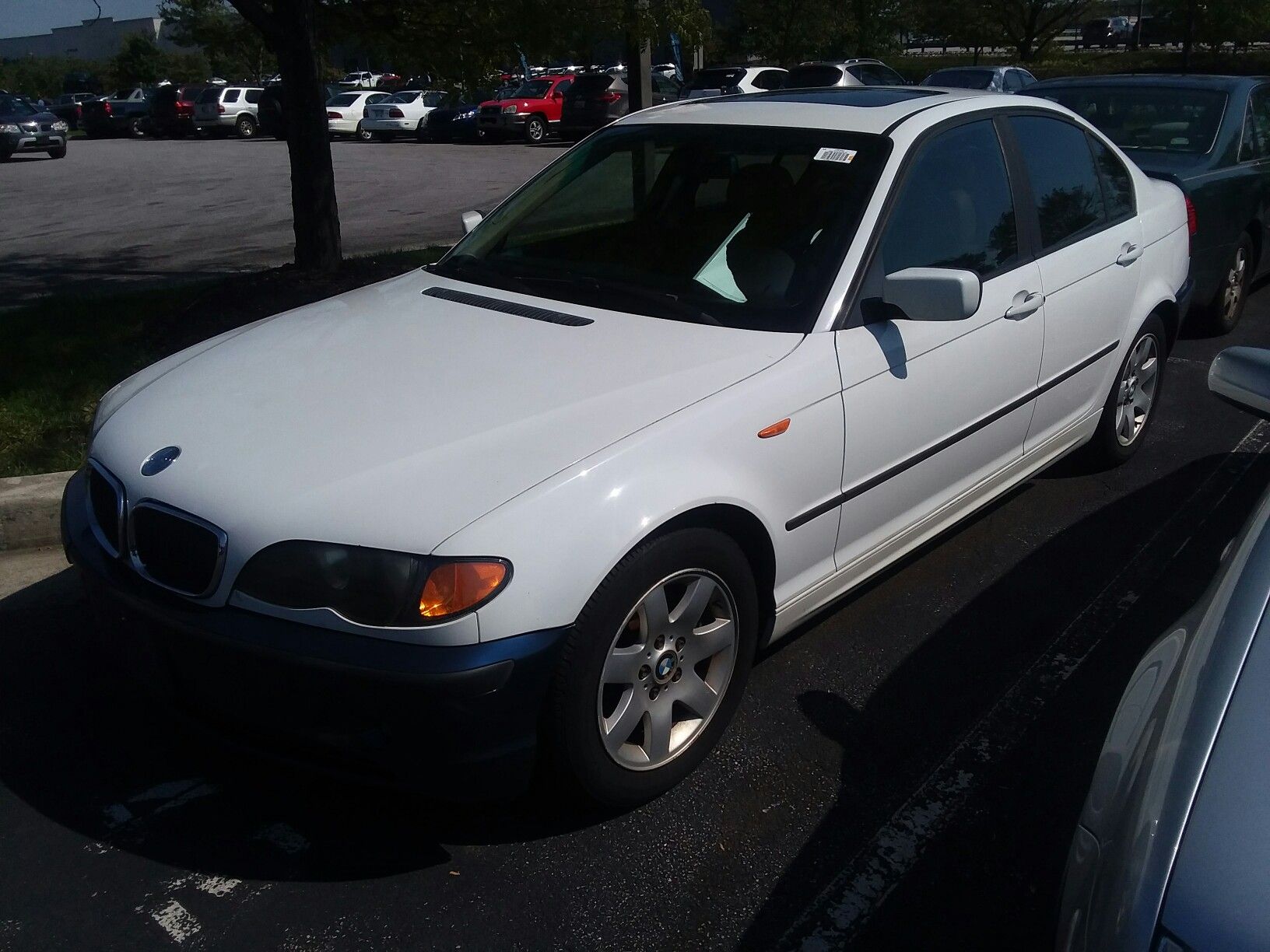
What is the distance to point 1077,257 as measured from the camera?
14.9ft

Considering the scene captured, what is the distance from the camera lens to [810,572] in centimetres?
348

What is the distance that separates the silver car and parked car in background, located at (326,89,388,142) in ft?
108

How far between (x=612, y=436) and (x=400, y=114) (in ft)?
103

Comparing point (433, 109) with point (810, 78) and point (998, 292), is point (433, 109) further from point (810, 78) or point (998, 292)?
point (998, 292)

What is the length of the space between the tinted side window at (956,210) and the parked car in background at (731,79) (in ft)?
72.5

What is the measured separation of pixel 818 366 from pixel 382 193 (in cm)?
1511

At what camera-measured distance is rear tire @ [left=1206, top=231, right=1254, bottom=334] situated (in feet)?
25.1

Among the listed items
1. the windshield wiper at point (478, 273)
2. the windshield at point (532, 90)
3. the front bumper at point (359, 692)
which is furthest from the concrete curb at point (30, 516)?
the windshield at point (532, 90)

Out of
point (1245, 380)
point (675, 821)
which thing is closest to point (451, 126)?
point (675, 821)

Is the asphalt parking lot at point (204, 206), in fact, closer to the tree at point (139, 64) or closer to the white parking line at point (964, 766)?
the white parking line at point (964, 766)

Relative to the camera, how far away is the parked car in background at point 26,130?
27438mm

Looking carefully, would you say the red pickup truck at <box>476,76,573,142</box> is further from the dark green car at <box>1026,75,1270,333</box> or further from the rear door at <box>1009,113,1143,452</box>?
the rear door at <box>1009,113,1143,452</box>

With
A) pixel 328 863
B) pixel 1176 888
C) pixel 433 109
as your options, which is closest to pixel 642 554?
pixel 328 863

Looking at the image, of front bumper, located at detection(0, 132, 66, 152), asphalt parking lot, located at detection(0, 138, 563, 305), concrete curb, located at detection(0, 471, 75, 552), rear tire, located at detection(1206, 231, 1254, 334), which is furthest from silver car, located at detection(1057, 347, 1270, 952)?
front bumper, located at detection(0, 132, 66, 152)
